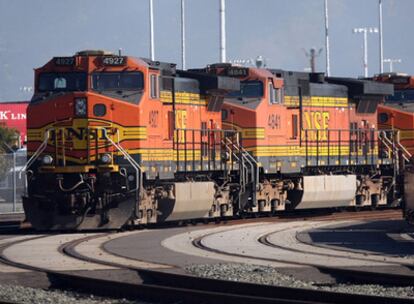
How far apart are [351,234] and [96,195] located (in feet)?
18.8

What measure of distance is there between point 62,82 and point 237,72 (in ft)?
23.1

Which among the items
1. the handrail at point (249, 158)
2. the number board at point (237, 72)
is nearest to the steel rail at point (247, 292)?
the handrail at point (249, 158)

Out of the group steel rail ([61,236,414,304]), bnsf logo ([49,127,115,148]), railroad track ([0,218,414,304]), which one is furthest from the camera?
bnsf logo ([49,127,115,148])

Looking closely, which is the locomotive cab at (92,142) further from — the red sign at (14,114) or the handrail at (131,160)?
the red sign at (14,114)

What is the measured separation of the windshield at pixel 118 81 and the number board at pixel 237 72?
6.12 meters

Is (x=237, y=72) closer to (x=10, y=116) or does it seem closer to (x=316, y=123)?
(x=316, y=123)

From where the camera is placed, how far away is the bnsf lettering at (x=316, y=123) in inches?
1303

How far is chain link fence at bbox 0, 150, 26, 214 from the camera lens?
3788cm

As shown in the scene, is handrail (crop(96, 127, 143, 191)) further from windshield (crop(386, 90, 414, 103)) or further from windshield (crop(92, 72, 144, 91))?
windshield (crop(386, 90, 414, 103))

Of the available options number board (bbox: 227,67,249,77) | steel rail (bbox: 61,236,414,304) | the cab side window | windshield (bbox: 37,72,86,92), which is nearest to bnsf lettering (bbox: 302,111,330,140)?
number board (bbox: 227,67,249,77)

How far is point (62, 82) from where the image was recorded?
984 inches

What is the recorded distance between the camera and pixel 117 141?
24.8m

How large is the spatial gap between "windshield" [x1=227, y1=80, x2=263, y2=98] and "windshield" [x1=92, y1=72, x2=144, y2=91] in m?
5.91

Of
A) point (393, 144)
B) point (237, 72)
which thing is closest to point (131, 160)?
point (237, 72)
